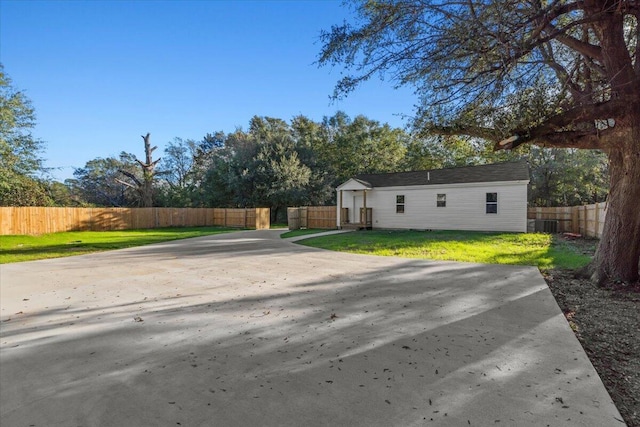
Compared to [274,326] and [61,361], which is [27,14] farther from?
[274,326]

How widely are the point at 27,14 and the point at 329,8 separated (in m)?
8.54

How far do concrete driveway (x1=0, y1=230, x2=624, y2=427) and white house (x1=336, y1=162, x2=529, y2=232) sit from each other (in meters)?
11.0

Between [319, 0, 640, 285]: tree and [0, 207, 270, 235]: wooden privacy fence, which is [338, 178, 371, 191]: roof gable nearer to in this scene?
[0, 207, 270, 235]: wooden privacy fence

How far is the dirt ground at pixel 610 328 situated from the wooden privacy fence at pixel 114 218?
22311mm

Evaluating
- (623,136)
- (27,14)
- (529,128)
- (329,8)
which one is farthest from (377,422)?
(27,14)

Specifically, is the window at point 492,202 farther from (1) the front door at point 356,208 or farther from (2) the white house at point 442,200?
(1) the front door at point 356,208

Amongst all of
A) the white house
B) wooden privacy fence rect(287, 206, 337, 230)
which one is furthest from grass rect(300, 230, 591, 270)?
wooden privacy fence rect(287, 206, 337, 230)

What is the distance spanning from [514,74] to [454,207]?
11436 millimetres

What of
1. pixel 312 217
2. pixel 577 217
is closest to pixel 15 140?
pixel 312 217

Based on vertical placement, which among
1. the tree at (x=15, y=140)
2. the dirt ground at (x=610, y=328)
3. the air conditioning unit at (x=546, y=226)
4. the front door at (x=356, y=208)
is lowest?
the dirt ground at (x=610, y=328)

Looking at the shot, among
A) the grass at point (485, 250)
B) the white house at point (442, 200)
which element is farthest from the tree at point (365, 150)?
the grass at point (485, 250)

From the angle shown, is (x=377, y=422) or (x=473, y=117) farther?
(x=473, y=117)

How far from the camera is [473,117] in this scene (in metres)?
6.37

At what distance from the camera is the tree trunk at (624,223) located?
573 cm
